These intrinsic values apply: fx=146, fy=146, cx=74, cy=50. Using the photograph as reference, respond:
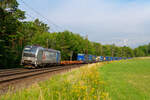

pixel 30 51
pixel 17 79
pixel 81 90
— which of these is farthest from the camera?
pixel 30 51

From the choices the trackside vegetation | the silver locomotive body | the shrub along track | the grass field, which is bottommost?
the grass field

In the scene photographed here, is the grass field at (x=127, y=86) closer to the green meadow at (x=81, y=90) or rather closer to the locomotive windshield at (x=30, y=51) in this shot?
the green meadow at (x=81, y=90)

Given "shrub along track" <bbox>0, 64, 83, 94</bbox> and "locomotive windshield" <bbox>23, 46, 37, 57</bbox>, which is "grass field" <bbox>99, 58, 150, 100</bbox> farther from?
"locomotive windshield" <bbox>23, 46, 37, 57</bbox>

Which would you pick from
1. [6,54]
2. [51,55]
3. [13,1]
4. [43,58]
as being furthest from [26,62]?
[13,1]

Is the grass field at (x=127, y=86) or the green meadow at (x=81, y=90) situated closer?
the green meadow at (x=81, y=90)

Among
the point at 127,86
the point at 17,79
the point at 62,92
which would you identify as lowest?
the point at 127,86

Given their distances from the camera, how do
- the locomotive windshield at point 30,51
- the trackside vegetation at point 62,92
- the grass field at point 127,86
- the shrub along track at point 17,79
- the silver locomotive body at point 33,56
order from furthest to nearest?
the locomotive windshield at point 30,51 → the silver locomotive body at point 33,56 → the shrub along track at point 17,79 → the grass field at point 127,86 → the trackside vegetation at point 62,92

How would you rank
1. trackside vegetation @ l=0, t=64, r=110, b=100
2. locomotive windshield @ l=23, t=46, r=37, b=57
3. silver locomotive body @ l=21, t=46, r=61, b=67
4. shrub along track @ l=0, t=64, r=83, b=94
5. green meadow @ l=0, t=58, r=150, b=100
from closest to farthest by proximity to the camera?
trackside vegetation @ l=0, t=64, r=110, b=100 < green meadow @ l=0, t=58, r=150, b=100 < shrub along track @ l=0, t=64, r=83, b=94 < silver locomotive body @ l=21, t=46, r=61, b=67 < locomotive windshield @ l=23, t=46, r=37, b=57

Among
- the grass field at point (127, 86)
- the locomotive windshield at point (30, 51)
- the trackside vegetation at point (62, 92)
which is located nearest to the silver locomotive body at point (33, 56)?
the locomotive windshield at point (30, 51)

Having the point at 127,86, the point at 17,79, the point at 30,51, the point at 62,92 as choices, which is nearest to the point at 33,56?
the point at 30,51

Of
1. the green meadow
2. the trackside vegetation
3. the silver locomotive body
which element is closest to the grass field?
the green meadow

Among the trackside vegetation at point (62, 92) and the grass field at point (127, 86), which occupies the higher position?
the trackside vegetation at point (62, 92)

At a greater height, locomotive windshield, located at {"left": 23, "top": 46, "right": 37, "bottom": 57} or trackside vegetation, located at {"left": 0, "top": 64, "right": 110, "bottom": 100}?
locomotive windshield, located at {"left": 23, "top": 46, "right": 37, "bottom": 57}

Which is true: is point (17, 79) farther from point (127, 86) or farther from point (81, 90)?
Answer: point (127, 86)
